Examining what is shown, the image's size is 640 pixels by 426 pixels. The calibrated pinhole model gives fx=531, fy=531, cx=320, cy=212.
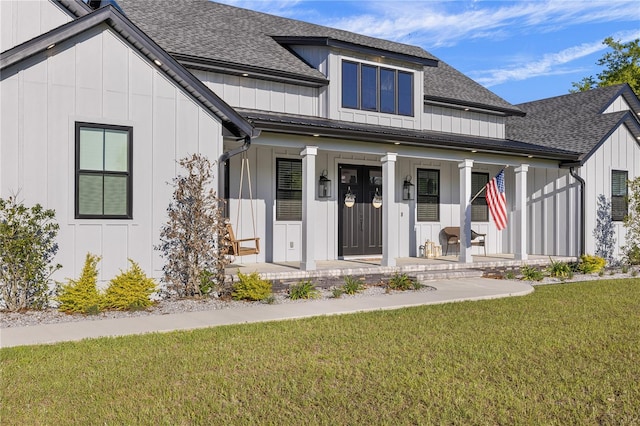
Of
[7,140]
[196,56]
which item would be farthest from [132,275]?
[196,56]

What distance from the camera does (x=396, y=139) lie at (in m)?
11.4

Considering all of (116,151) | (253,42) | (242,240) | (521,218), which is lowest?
(242,240)

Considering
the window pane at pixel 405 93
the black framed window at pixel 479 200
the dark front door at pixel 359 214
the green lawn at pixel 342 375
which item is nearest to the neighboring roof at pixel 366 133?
the window pane at pixel 405 93

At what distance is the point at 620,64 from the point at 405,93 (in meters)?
26.2

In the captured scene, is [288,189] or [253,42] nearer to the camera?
[288,189]

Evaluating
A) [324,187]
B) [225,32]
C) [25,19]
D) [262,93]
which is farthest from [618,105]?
[25,19]

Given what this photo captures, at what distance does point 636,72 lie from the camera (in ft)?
102

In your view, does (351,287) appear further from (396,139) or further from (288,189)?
(396,139)

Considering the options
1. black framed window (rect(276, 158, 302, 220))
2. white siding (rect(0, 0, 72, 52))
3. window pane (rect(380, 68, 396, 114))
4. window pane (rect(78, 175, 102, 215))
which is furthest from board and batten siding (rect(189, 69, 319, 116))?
window pane (rect(78, 175, 102, 215))

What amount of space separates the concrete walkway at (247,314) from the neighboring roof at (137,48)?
130 inches

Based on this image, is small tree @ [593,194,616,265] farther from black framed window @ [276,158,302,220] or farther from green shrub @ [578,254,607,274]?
black framed window @ [276,158,302,220]

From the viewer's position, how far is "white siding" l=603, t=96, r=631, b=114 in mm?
18389

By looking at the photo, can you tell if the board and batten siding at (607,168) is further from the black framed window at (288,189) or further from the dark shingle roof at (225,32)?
the black framed window at (288,189)

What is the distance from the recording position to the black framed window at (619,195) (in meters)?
15.5
